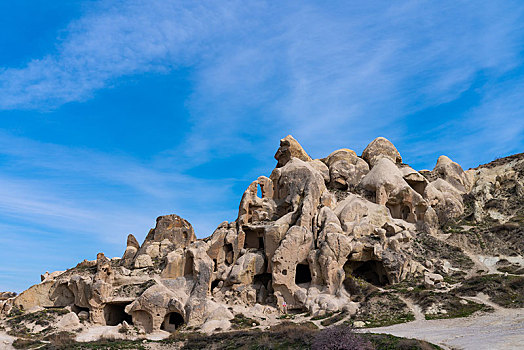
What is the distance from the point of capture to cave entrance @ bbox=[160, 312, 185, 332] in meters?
44.5

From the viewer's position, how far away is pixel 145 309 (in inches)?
1732

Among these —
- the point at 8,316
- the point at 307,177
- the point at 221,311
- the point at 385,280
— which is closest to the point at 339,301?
the point at 385,280

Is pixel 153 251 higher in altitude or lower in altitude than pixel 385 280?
higher

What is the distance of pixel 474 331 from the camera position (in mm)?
28625

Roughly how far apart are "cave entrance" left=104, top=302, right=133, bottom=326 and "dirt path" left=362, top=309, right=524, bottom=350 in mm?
24261

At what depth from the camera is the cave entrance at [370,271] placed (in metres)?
47.8

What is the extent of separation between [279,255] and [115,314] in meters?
16.0

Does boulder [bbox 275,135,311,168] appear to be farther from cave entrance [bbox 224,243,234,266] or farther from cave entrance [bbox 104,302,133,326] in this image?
cave entrance [bbox 104,302,133,326]

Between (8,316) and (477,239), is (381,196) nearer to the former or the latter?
(477,239)

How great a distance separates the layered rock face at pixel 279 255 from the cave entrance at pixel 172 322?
12cm

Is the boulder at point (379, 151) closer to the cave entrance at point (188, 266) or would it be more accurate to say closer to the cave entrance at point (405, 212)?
the cave entrance at point (405, 212)

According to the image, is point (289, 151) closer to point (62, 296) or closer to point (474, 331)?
point (62, 296)

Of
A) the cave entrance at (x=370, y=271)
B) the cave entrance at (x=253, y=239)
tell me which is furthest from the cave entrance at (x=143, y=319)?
the cave entrance at (x=370, y=271)

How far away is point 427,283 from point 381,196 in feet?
47.4
